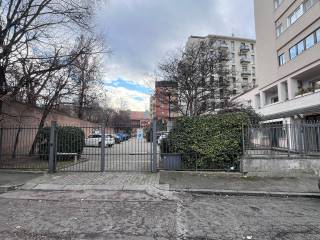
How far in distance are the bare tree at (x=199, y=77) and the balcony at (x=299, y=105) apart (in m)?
5.46

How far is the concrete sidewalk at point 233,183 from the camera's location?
9391 millimetres

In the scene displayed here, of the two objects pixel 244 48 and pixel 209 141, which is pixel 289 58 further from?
pixel 244 48

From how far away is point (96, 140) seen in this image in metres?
13.8

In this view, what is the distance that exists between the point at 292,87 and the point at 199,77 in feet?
29.2

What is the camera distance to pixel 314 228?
5766 mm

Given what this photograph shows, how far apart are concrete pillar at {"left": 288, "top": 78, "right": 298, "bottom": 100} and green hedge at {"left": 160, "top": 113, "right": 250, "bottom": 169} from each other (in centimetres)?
1623

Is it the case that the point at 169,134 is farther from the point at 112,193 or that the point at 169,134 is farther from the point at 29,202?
the point at 29,202

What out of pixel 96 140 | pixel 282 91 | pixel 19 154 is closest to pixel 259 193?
pixel 96 140

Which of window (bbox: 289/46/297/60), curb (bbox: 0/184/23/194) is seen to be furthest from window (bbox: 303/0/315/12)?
curb (bbox: 0/184/23/194)

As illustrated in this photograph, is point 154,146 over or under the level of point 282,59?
under

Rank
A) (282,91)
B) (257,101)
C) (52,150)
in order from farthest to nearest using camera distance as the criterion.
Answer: (257,101) < (282,91) < (52,150)

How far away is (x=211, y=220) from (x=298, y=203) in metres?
3.47

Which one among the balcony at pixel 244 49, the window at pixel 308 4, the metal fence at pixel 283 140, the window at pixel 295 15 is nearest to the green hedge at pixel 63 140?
the metal fence at pixel 283 140

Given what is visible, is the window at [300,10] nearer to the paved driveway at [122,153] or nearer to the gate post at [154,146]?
the gate post at [154,146]
